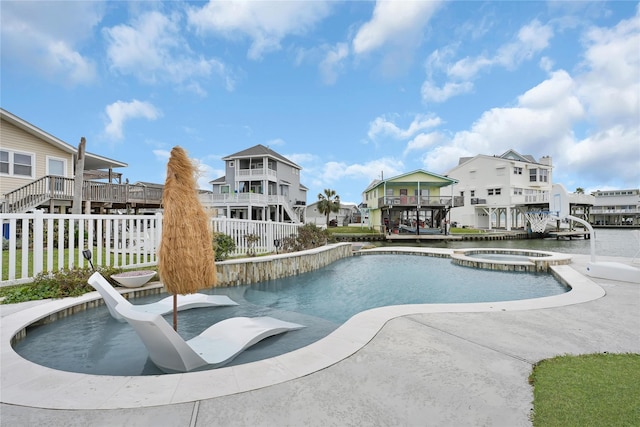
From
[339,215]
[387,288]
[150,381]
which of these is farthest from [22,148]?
[339,215]

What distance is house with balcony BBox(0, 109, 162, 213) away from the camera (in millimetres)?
15109

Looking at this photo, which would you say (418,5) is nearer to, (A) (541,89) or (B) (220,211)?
(A) (541,89)

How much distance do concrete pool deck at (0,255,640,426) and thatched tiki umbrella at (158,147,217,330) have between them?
1.08 meters

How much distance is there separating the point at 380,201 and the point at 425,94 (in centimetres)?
1523

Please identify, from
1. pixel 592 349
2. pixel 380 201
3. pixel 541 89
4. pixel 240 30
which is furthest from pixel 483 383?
pixel 380 201

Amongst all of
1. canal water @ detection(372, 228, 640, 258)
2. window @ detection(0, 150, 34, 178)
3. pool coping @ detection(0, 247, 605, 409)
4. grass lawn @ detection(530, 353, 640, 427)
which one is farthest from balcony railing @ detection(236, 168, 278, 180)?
grass lawn @ detection(530, 353, 640, 427)

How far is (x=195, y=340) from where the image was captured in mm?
4223

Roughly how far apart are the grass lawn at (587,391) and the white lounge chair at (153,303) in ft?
17.5

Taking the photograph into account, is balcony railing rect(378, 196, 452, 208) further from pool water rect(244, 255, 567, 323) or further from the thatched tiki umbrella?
the thatched tiki umbrella

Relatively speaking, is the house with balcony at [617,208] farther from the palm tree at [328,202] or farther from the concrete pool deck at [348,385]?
the concrete pool deck at [348,385]

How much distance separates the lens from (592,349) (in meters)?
3.73

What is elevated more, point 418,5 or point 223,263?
point 418,5

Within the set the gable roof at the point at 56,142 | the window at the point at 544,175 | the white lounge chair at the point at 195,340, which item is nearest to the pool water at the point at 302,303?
the white lounge chair at the point at 195,340

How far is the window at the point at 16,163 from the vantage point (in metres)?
15.6
